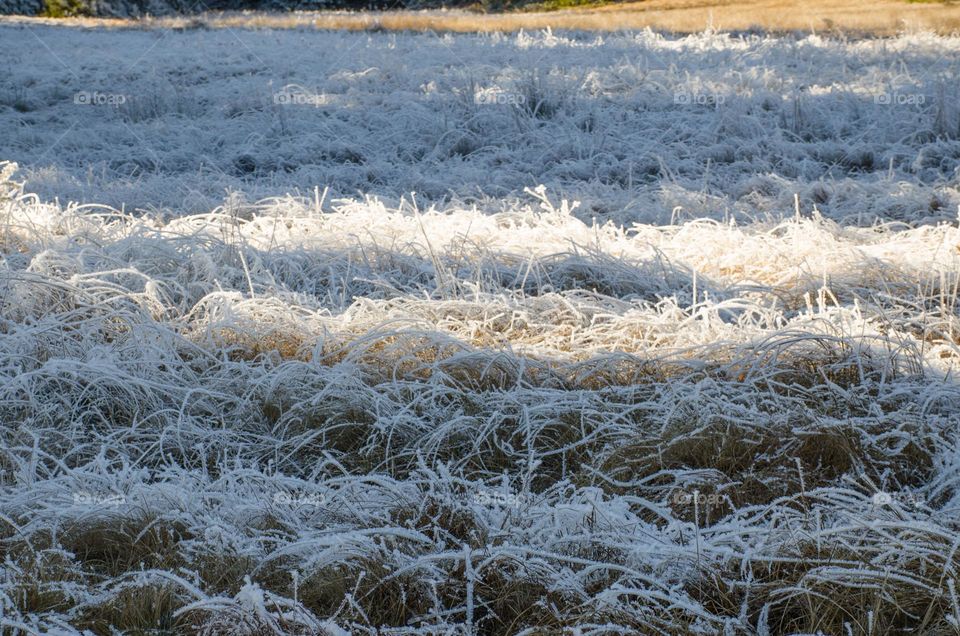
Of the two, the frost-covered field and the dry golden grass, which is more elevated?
the dry golden grass

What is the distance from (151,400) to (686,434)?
185 cm

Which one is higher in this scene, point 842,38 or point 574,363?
point 842,38

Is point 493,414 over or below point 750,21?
below

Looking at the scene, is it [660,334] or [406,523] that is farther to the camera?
[660,334]

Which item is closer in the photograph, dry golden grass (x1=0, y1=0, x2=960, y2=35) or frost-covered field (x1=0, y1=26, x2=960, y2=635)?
frost-covered field (x1=0, y1=26, x2=960, y2=635)

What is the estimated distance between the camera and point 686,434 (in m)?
2.62

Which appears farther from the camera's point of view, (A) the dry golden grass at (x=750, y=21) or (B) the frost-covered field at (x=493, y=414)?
(A) the dry golden grass at (x=750, y=21)

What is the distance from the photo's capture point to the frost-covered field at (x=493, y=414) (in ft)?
6.44

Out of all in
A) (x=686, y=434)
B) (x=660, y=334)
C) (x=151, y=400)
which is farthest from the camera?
(x=660, y=334)

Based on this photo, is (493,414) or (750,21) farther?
(750,21)


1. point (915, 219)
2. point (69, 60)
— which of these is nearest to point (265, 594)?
point (915, 219)

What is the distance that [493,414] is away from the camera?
9.00 feet

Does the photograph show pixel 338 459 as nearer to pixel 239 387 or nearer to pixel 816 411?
pixel 239 387

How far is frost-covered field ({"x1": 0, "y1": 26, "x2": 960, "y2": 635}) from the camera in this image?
6.44 ft
